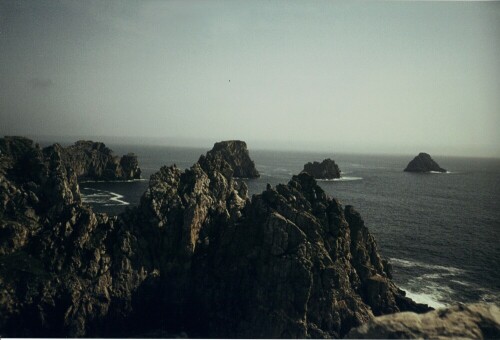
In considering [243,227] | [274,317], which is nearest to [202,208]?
[243,227]

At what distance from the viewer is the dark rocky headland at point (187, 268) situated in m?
21.7

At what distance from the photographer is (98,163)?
330 ft

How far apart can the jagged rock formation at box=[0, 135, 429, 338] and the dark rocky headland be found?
0.25 ft

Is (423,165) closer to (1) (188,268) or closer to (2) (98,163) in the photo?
(2) (98,163)

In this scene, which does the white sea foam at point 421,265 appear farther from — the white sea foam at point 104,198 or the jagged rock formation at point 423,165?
the jagged rock formation at point 423,165

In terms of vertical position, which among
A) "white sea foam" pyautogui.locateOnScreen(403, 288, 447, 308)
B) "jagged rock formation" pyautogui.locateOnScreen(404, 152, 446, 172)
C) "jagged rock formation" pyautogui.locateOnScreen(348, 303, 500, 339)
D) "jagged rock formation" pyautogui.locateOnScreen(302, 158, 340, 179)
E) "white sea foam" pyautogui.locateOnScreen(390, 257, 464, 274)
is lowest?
"white sea foam" pyautogui.locateOnScreen(403, 288, 447, 308)

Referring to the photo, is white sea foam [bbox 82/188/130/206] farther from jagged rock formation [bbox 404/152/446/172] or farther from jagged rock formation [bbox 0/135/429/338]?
jagged rock formation [bbox 404/152/446/172]

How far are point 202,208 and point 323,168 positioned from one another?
8964cm

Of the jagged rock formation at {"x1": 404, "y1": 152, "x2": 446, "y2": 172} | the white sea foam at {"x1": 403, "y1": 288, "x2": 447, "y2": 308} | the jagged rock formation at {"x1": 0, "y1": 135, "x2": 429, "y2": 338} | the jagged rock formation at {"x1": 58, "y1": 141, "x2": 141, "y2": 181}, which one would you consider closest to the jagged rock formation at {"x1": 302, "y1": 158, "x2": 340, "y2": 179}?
the jagged rock formation at {"x1": 404, "y1": 152, "x2": 446, "y2": 172}

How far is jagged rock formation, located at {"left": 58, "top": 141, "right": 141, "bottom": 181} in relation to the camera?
9729cm

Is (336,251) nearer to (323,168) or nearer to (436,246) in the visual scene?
(436,246)

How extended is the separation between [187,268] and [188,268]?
0.08m

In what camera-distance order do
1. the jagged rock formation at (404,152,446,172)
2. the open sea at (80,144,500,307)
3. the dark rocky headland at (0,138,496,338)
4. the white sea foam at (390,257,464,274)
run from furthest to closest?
the jagged rock formation at (404,152,446,172) → the white sea foam at (390,257,464,274) → the open sea at (80,144,500,307) → the dark rocky headland at (0,138,496,338)

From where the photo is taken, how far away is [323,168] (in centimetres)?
11288
